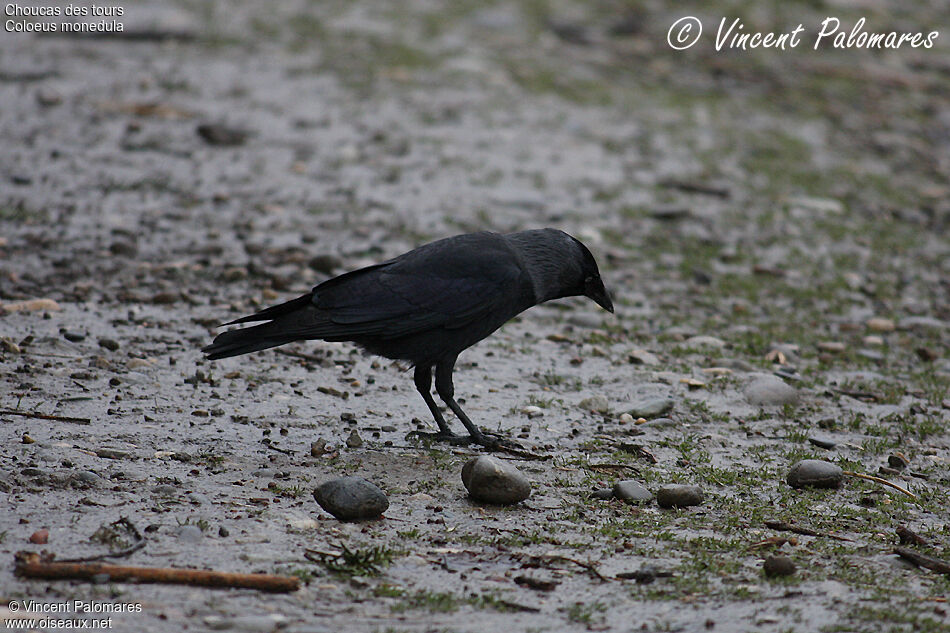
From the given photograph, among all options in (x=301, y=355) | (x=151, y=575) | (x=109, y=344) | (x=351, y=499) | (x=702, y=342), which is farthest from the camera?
(x=702, y=342)

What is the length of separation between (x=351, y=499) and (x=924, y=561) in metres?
2.05

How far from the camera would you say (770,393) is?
227 inches

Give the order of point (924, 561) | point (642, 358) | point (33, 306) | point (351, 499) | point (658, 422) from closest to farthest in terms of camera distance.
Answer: point (924, 561)
point (351, 499)
point (658, 422)
point (33, 306)
point (642, 358)

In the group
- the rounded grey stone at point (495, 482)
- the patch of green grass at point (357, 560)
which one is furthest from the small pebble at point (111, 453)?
the rounded grey stone at point (495, 482)

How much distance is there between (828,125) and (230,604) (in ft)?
31.4

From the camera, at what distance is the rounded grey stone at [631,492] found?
4469 mm

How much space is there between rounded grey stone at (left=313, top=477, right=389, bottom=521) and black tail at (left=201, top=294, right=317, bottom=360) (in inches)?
35.4

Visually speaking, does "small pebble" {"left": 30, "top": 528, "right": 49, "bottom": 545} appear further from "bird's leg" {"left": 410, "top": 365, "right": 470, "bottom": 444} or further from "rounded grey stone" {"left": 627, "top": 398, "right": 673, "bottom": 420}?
"rounded grey stone" {"left": 627, "top": 398, "right": 673, "bottom": 420}

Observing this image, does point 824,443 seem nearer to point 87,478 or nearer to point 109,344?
point 87,478

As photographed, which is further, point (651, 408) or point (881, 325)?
point (881, 325)

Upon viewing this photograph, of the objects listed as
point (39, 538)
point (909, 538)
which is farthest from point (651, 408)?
point (39, 538)

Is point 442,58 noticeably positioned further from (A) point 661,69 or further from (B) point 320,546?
(B) point 320,546

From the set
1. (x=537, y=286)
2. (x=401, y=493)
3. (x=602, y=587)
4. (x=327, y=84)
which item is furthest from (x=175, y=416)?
(x=327, y=84)

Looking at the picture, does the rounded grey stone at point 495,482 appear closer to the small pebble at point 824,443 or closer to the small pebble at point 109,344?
the small pebble at point 824,443
